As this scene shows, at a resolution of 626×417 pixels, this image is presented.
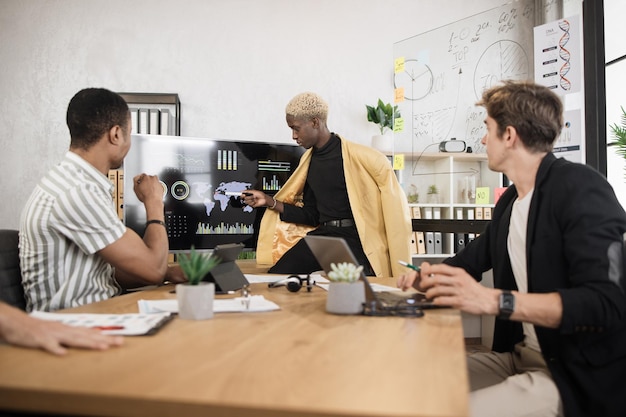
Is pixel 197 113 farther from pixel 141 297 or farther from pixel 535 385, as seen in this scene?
pixel 535 385

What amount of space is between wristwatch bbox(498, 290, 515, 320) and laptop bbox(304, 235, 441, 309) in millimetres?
186

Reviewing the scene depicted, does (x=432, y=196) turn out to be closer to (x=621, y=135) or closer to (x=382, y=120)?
(x=382, y=120)

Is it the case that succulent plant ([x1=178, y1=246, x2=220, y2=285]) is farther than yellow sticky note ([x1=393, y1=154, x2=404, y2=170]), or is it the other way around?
yellow sticky note ([x1=393, y1=154, x2=404, y2=170])

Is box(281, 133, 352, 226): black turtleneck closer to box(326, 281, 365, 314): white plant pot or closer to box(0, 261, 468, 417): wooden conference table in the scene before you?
box(326, 281, 365, 314): white plant pot

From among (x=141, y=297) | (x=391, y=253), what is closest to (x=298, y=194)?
(x=391, y=253)

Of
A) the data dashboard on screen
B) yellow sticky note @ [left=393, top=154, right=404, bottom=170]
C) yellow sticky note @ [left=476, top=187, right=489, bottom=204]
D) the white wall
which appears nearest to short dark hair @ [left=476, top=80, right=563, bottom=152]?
the data dashboard on screen

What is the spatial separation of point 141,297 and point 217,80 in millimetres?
3892

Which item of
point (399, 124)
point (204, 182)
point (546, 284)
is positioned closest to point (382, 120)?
point (399, 124)

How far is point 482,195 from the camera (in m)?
3.91

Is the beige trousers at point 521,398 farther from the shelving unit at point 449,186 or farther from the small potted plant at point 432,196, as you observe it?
the small potted plant at point 432,196

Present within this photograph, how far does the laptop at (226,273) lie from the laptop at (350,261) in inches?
10.0

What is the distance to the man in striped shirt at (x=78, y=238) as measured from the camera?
1.51m

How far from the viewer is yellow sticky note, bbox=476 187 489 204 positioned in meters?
3.83

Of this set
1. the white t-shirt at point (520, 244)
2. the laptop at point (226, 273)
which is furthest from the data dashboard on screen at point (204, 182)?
the white t-shirt at point (520, 244)
